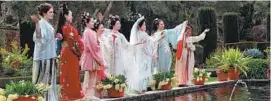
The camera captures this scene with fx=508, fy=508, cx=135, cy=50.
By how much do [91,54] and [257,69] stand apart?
27.8 ft

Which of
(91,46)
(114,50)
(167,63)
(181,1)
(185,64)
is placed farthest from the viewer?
(181,1)

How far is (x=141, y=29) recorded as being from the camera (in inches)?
420

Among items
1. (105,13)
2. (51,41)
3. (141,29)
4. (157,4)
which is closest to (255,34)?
(157,4)

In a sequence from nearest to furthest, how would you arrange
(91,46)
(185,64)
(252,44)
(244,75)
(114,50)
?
(91,46)
(114,50)
(185,64)
(244,75)
(252,44)

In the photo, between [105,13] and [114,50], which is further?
[105,13]

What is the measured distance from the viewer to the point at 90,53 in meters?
9.03

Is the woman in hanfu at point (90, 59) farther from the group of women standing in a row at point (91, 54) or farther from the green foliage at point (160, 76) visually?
the green foliage at point (160, 76)

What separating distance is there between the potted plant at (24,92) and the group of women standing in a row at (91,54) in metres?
0.33

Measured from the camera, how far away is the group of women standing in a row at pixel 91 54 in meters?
7.78

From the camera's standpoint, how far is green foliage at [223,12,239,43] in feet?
98.1

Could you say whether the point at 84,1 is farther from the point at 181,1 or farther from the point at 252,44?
the point at 181,1

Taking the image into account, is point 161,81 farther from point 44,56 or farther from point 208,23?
point 208,23

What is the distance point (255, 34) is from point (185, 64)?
73.5ft

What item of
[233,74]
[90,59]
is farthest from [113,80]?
[233,74]
